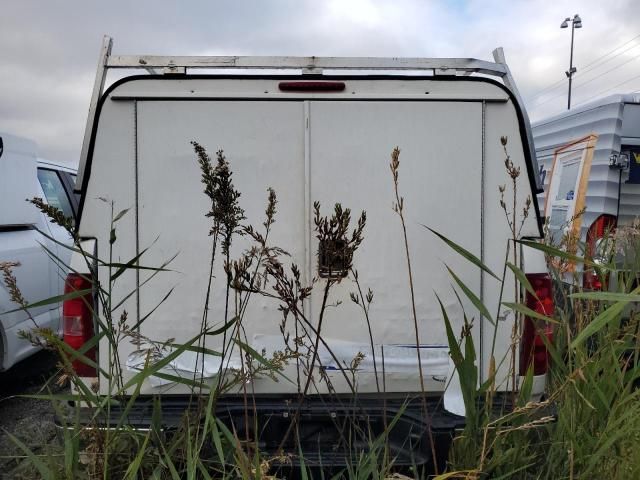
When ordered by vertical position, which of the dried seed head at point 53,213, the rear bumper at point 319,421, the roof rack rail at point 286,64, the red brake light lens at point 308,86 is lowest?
the rear bumper at point 319,421

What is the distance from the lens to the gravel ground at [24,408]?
3.72 metres

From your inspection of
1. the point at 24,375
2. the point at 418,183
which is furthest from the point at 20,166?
the point at 418,183

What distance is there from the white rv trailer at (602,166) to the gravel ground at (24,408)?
5071mm

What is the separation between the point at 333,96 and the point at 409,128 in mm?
398

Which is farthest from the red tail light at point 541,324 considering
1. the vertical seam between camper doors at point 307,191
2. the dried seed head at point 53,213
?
the dried seed head at point 53,213

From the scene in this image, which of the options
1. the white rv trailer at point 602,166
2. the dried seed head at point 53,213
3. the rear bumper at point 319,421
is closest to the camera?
the dried seed head at point 53,213

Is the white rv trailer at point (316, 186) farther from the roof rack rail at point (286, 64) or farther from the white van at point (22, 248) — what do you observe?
the white van at point (22, 248)

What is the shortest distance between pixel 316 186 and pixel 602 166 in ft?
15.6

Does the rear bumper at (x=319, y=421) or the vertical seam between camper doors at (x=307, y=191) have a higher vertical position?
the vertical seam between camper doors at (x=307, y=191)

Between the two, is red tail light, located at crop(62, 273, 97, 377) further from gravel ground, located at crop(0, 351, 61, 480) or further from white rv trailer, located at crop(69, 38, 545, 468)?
gravel ground, located at crop(0, 351, 61, 480)

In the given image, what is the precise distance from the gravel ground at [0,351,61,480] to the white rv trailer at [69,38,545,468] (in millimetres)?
1328

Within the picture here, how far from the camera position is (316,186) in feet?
9.09

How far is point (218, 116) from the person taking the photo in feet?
9.02

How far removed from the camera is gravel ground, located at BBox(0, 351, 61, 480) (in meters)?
3.72
